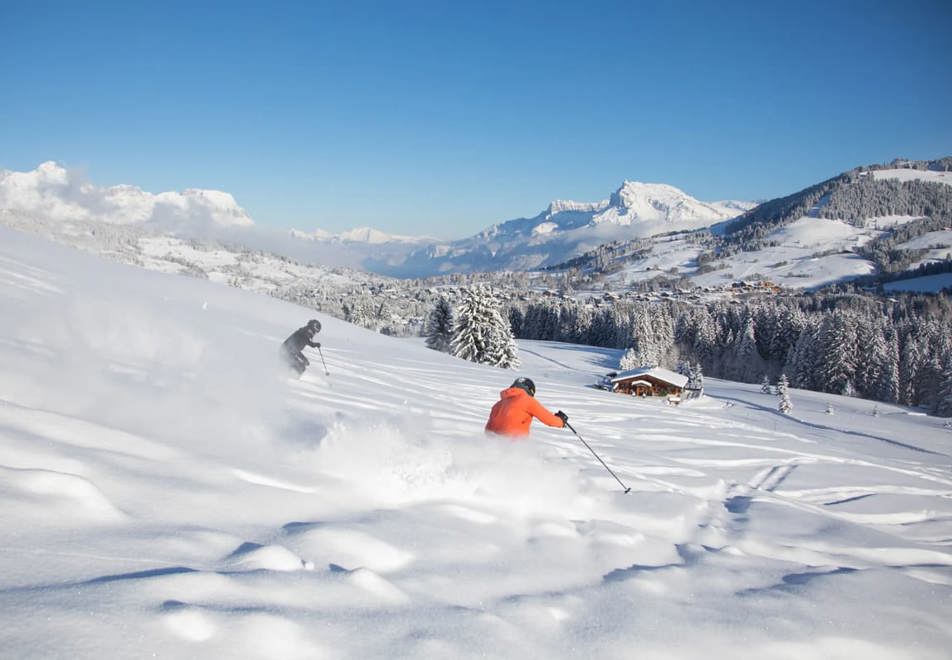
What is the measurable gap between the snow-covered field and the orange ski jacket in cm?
34

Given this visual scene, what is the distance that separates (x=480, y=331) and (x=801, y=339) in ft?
186

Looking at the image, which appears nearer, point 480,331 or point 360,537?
point 360,537

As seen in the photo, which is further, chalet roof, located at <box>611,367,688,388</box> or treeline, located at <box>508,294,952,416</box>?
treeline, located at <box>508,294,952,416</box>

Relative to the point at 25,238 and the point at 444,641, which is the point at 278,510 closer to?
the point at 444,641

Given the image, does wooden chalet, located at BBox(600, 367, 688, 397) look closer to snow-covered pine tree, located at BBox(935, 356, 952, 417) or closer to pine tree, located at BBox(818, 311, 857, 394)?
snow-covered pine tree, located at BBox(935, 356, 952, 417)

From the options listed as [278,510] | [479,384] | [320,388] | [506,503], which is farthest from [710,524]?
[479,384]

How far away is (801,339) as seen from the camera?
68.6 metres

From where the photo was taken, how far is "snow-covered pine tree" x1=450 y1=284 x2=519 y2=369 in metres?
36.1

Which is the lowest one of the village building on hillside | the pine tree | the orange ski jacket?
the village building on hillside

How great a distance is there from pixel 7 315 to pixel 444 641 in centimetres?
806

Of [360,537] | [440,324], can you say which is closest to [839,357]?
[440,324]

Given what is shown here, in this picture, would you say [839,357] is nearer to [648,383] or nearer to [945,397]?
[945,397]

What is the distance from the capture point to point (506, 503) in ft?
14.8

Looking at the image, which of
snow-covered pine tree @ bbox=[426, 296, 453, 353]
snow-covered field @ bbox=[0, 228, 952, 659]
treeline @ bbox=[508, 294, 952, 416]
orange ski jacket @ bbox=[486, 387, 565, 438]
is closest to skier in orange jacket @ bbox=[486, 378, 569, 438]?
orange ski jacket @ bbox=[486, 387, 565, 438]
